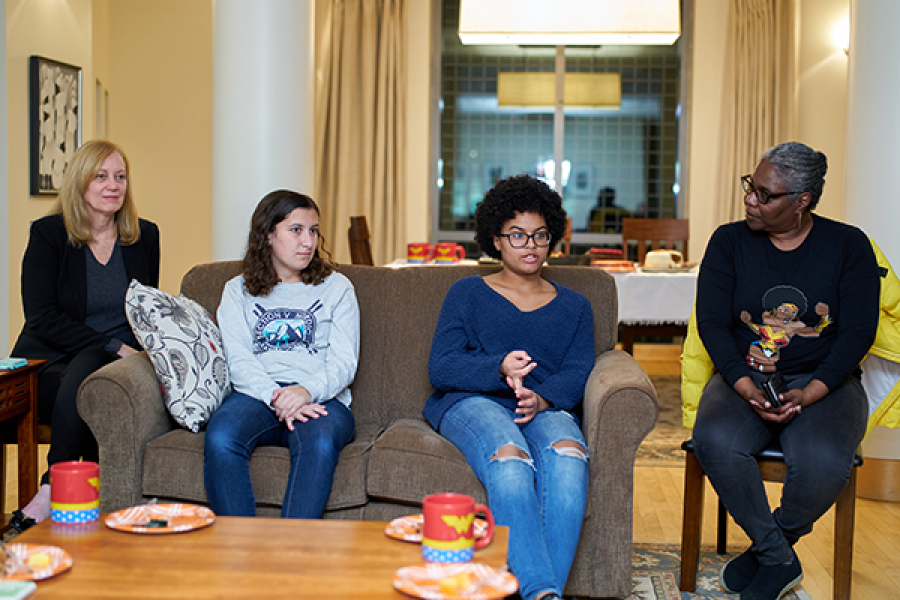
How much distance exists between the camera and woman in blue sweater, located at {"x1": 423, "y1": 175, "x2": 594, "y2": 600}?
197cm

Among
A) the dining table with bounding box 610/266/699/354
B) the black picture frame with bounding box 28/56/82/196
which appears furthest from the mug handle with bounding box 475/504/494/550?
the black picture frame with bounding box 28/56/82/196

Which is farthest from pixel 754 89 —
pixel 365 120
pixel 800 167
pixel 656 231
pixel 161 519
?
pixel 161 519

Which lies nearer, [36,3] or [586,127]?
[36,3]

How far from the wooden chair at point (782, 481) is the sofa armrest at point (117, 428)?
1.43m

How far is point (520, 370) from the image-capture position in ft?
7.10

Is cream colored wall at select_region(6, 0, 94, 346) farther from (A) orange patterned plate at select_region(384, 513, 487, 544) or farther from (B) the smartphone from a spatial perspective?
(B) the smartphone

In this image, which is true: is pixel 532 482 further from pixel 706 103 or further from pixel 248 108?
pixel 706 103

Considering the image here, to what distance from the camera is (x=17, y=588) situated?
1.23 metres

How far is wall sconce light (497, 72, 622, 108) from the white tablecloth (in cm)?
270

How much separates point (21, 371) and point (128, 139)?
4467 millimetres

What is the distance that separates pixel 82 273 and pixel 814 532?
8.13ft

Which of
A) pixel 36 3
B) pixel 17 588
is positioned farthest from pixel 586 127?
pixel 17 588

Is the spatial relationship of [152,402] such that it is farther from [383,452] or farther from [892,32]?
[892,32]

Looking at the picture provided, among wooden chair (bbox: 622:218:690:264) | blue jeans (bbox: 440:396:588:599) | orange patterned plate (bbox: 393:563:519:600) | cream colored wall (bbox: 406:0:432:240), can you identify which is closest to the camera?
orange patterned plate (bbox: 393:563:519:600)
